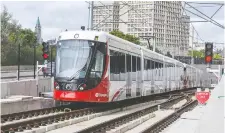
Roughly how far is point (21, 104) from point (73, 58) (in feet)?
9.24

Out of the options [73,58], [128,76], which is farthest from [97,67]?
[128,76]

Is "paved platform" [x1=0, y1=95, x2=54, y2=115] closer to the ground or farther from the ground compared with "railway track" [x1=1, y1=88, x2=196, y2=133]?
farther from the ground

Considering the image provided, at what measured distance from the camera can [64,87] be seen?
17.8m

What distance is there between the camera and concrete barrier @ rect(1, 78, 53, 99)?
67.5 ft

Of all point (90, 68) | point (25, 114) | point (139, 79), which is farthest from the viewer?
point (139, 79)

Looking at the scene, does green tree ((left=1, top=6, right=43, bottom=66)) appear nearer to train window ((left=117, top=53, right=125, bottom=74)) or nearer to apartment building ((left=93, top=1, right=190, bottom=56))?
apartment building ((left=93, top=1, right=190, bottom=56))

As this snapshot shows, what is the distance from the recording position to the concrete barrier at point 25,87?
67.5 ft

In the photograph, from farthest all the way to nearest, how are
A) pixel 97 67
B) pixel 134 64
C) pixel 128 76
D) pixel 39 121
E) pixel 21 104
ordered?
pixel 134 64 → pixel 128 76 → pixel 21 104 → pixel 97 67 → pixel 39 121

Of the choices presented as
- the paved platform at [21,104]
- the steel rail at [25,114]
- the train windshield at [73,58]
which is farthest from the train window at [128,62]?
the paved platform at [21,104]

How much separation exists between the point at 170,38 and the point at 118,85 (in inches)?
1838

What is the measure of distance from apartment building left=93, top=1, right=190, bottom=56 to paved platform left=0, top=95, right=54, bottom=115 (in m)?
9.20

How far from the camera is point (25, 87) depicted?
22.8m

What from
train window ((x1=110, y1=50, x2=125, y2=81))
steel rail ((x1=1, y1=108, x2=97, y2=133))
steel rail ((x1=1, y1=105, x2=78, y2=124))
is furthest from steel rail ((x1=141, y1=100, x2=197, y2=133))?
steel rail ((x1=1, y1=105, x2=78, y2=124))

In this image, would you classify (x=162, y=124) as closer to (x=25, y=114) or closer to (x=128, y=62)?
(x=25, y=114)
